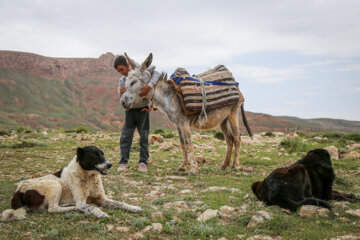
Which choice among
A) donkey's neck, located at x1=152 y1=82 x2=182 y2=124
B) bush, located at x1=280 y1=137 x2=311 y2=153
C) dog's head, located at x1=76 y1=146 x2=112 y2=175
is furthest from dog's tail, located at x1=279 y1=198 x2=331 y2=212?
bush, located at x1=280 y1=137 x2=311 y2=153

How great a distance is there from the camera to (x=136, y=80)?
6.60 meters

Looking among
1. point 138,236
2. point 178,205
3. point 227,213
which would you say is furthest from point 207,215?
point 138,236

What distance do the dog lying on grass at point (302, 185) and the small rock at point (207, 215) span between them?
0.97 metres

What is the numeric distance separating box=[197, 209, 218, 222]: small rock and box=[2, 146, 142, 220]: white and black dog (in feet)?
3.03

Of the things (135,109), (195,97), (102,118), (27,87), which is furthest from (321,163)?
(27,87)

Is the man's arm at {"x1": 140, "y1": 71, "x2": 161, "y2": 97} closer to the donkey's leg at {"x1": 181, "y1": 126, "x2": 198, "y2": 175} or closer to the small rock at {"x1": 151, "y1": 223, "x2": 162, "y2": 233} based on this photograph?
the donkey's leg at {"x1": 181, "y1": 126, "x2": 198, "y2": 175}

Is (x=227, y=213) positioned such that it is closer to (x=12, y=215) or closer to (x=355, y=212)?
(x=355, y=212)

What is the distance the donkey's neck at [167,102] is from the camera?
6852 millimetres

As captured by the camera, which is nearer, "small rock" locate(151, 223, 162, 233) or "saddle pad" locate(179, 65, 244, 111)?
"small rock" locate(151, 223, 162, 233)

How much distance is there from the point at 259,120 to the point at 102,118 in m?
53.7

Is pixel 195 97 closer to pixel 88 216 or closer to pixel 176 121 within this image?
pixel 176 121

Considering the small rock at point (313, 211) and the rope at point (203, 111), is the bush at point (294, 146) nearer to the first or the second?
the rope at point (203, 111)

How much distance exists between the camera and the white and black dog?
12.9 ft

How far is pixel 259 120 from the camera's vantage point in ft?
198
